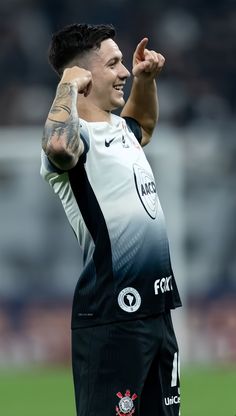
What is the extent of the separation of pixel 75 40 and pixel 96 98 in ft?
0.78

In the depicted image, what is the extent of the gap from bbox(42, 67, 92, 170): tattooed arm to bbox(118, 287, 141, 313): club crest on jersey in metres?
0.51

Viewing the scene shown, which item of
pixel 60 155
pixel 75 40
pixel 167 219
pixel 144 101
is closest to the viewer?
pixel 60 155

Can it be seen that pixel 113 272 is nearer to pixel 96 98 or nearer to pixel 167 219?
pixel 96 98

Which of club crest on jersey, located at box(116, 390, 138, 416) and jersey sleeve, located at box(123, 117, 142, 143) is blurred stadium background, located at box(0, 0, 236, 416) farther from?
club crest on jersey, located at box(116, 390, 138, 416)

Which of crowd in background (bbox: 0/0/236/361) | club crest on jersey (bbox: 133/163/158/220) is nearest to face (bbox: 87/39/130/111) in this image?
club crest on jersey (bbox: 133/163/158/220)

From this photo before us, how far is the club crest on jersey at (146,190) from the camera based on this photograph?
4.45 meters

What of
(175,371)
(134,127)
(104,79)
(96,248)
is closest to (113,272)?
(96,248)

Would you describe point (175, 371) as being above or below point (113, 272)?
below

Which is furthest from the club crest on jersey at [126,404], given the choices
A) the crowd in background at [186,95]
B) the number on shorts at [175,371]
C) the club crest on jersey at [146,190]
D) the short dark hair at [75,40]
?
the crowd in background at [186,95]

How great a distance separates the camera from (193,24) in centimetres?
1394

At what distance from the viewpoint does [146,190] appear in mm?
4488

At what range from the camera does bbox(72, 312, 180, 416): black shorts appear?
4332 millimetres

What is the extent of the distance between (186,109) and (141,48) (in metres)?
8.37

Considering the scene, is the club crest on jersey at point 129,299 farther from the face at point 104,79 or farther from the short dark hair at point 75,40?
the short dark hair at point 75,40
